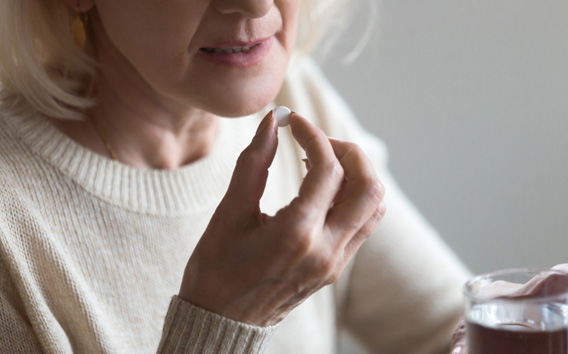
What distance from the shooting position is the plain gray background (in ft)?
5.42

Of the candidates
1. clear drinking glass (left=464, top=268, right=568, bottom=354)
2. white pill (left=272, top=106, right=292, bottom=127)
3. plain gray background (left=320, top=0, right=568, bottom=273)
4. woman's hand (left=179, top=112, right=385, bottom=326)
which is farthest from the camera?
plain gray background (left=320, top=0, right=568, bottom=273)

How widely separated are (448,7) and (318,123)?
538 millimetres

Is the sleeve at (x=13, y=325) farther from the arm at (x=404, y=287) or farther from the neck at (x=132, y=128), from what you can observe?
the arm at (x=404, y=287)

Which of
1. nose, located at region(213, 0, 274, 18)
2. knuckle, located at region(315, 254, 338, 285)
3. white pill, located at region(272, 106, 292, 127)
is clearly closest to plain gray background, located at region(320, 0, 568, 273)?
nose, located at region(213, 0, 274, 18)

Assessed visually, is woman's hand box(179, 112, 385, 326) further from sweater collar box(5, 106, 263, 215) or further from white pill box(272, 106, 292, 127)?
sweater collar box(5, 106, 263, 215)

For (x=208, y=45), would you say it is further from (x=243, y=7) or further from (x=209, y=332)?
(x=209, y=332)

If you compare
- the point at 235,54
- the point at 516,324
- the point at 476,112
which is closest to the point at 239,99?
the point at 235,54

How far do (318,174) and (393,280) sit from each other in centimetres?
62

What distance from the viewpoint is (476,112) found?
1.72m

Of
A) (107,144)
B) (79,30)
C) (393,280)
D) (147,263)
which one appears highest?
(79,30)

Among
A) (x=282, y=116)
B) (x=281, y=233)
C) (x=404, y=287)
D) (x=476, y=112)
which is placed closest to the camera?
(x=281, y=233)

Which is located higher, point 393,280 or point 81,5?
point 81,5

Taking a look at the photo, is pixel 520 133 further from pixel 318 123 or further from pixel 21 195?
pixel 21 195

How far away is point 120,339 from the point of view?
3.40ft
